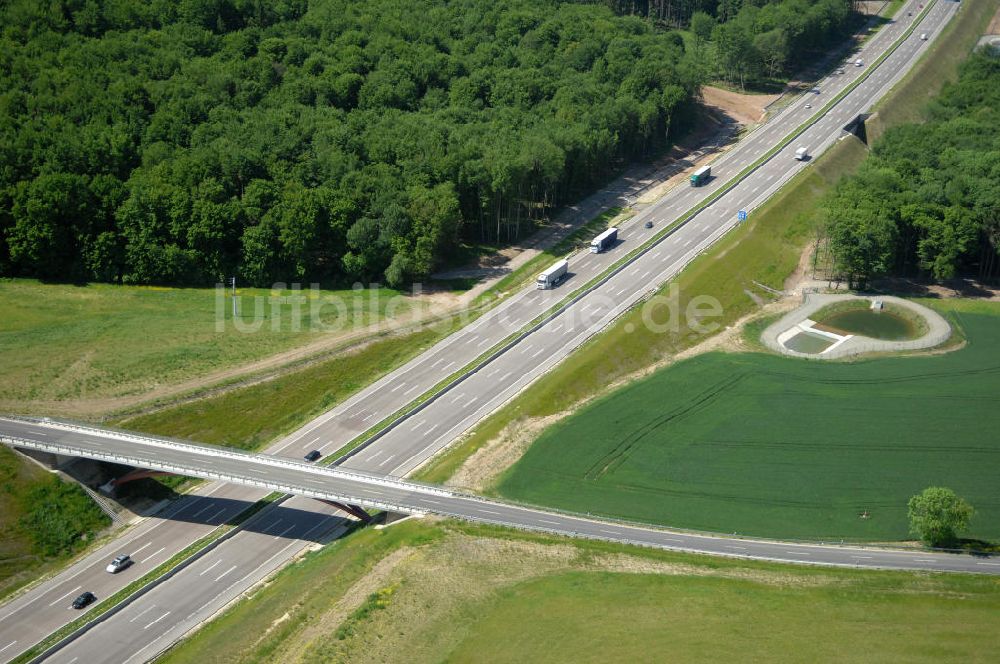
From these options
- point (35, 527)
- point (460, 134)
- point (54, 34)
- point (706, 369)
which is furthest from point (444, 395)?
point (54, 34)

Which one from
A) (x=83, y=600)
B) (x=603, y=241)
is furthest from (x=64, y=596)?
(x=603, y=241)

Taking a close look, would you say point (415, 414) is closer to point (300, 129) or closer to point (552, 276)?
point (552, 276)

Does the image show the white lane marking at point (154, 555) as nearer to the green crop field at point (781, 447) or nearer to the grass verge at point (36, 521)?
the grass verge at point (36, 521)

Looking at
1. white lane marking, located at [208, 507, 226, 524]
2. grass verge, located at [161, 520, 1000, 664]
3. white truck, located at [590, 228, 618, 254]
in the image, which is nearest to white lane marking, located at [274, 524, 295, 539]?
grass verge, located at [161, 520, 1000, 664]

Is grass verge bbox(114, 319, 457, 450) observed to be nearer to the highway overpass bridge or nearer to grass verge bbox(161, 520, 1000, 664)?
A: the highway overpass bridge

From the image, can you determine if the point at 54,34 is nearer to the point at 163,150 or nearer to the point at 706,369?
the point at 163,150
